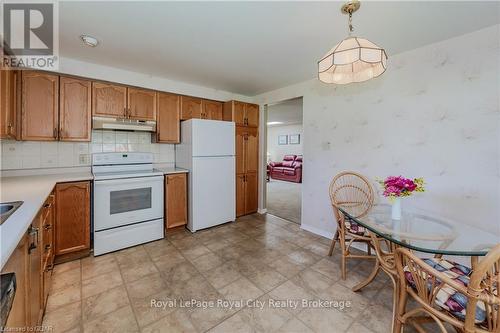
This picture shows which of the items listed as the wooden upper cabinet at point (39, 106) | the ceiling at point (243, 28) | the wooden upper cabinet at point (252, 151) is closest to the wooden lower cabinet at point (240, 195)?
the wooden upper cabinet at point (252, 151)

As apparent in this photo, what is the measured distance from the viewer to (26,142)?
8.21ft

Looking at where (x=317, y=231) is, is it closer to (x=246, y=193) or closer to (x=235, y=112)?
(x=246, y=193)

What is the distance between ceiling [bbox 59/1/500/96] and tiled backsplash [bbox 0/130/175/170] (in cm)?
100

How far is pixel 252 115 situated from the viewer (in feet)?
13.0

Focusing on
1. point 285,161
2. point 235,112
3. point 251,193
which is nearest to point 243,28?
point 235,112

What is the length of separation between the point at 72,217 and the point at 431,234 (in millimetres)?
3251

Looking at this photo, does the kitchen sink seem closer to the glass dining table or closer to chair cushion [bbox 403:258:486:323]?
the glass dining table

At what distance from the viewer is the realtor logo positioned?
1.67 metres

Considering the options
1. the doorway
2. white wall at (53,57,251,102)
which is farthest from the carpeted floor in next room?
white wall at (53,57,251,102)

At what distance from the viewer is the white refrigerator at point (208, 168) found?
10.3ft

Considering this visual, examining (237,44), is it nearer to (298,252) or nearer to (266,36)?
(266,36)

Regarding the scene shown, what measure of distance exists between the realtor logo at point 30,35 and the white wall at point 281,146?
7658 mm

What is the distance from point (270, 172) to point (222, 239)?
5963 millimetres

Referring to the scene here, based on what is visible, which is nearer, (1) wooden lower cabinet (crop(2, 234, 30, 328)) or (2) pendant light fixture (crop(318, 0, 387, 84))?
(1) wooden lower cabinet (crop(2, 234, 30, 328))
